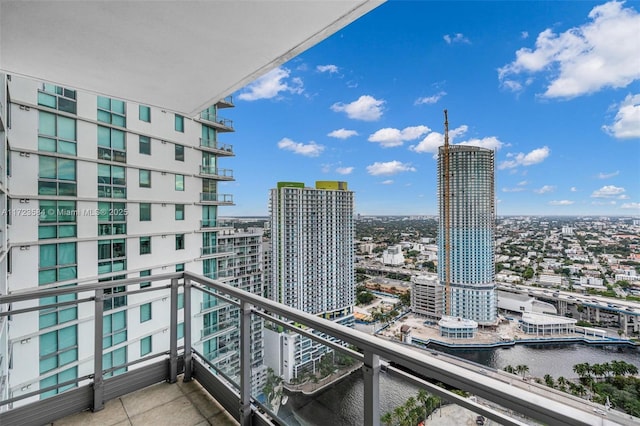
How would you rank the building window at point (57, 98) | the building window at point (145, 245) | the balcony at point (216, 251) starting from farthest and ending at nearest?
the balcony at point (216, 251)
the building window at point (145, 245)
the building window at point (57, 98)

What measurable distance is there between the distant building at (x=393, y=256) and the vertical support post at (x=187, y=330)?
11.0 metres

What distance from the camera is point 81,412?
2.08 meters

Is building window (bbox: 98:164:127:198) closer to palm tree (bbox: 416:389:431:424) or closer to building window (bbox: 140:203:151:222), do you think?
building window (bbox: 140:203:151:222)

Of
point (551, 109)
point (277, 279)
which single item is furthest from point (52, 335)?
point (551, 109)

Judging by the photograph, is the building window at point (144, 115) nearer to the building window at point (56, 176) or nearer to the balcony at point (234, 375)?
the building window at point (56, 176)

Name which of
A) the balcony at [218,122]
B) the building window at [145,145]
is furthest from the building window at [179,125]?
the building window at [145,145]

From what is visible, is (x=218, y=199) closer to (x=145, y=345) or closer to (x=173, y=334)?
(x=145, y=345)

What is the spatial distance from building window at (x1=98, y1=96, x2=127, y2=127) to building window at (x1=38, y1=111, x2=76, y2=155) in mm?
774

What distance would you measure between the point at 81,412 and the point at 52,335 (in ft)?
22.4

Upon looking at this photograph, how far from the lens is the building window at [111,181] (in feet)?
26.2

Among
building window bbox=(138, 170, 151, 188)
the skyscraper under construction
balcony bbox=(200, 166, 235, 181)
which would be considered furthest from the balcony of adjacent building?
the skyscraper under construction

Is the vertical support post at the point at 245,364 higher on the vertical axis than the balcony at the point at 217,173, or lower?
lower

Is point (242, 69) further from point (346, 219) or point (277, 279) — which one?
point (346, 219)

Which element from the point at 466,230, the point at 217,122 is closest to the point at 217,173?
the point at 217,122
